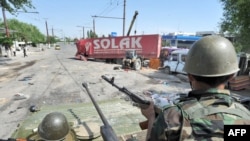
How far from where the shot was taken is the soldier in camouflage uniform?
4.16 feet

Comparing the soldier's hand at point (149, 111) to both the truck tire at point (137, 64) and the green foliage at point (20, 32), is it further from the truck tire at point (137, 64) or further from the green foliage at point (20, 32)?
the green foliage at point (20, 32)

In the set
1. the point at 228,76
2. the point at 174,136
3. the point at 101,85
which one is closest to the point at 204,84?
the point at 228,76

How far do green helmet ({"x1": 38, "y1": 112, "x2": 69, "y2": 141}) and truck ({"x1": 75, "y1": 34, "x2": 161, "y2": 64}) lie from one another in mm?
19262

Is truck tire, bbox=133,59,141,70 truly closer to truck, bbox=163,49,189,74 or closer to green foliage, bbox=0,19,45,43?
truck, bbox=163,49,189,74

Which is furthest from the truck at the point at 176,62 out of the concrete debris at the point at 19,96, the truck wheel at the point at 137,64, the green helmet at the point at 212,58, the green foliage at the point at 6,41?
the green foliage at the point at 6,41

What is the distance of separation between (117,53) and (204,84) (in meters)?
22.9

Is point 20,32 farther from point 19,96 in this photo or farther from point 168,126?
point 168,126

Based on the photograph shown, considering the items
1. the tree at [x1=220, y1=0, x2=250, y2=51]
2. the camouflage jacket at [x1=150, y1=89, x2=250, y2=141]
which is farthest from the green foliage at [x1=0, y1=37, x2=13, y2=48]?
the camouflage jacket at [x1=150, y1=89, x2=250, y2=141]

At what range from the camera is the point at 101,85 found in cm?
1241

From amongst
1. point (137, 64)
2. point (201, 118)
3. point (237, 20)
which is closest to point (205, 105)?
point (201, 118)

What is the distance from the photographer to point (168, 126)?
1307 millimetres

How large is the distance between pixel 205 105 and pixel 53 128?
80.0 inches

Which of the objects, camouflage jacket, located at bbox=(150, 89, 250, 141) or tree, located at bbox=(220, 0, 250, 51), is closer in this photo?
camouflage jacket, located at bbox=(150, 89, 250, 141)

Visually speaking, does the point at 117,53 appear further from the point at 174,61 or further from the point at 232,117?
the point at 232,117
